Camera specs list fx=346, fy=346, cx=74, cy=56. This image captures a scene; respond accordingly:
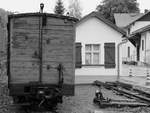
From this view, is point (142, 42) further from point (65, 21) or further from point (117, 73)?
point (65, 21)

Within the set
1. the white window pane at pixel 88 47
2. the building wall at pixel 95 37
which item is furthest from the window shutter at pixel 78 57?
the white window pane at pixel 88 47

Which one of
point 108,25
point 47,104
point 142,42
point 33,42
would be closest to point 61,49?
point 33,42

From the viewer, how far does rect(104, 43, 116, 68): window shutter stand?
23031mm

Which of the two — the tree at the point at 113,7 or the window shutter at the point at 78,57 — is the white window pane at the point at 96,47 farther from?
the tree at the point at 113,7

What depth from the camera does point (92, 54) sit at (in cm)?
2319

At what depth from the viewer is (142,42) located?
4056 centimetres

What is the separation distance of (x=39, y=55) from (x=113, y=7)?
75540 millimetres

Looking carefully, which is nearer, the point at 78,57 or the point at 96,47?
the point at 78,57

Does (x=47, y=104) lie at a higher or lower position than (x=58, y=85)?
lower

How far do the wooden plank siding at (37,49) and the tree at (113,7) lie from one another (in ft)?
237

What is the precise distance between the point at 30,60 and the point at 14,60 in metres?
0.49

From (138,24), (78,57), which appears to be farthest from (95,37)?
(138,24)

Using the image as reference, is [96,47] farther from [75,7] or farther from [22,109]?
[75,7]

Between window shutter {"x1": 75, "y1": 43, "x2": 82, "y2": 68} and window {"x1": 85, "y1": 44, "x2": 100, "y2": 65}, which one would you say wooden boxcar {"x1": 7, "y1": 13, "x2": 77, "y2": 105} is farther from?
window {"x1": 85, "y1": 44, "x2": 100, "y2": 65}
